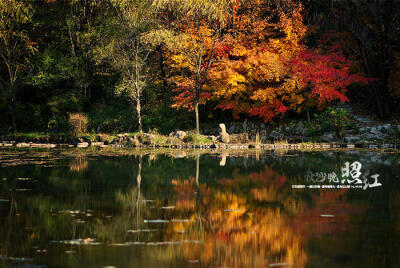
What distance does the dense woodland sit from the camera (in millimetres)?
34906

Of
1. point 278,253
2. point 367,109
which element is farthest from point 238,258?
point 367,109

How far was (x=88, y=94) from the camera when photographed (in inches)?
1781

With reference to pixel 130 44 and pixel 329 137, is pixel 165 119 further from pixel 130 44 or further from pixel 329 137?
pixel 329 137

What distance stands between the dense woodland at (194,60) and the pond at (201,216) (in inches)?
578

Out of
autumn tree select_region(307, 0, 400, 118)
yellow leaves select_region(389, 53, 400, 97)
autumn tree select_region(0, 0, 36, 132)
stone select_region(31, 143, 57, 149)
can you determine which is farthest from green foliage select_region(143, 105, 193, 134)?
yellow leaves select_region(389, 53, 400, 97)

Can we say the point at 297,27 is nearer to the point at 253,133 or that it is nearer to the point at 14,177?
the point at 253,133

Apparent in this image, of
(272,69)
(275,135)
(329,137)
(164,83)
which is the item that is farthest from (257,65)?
(164,83)

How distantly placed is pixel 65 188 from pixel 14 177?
133 inches

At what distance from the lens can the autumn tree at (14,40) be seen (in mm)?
39125

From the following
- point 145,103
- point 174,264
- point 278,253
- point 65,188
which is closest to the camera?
point 174,264

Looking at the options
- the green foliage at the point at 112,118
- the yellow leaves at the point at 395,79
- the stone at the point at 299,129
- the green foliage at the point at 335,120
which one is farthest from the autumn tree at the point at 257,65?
the green foliage at the point at 112,118

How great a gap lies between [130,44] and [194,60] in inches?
189

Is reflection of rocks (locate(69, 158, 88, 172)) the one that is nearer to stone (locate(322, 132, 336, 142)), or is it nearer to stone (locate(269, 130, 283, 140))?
stone (locate(269, 130, 283, 140))

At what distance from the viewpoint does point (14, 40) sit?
4275 centimetres
